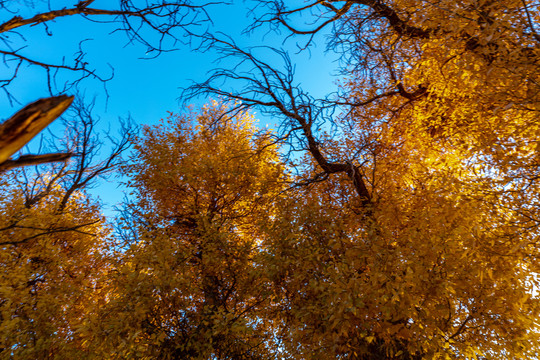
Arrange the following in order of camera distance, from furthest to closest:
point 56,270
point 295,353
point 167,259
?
point 56,270
point 167,259
point 295,353

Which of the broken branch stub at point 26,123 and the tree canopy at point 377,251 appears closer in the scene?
the broken branch stub at point 26,123

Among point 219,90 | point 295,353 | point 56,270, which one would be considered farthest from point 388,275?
point 56,270

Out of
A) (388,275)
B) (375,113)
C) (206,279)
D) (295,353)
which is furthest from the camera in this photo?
(375,113)

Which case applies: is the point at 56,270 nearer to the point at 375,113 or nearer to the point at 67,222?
the point at 67,222

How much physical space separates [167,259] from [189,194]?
4768 millimetres

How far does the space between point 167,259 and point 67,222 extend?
748 cm

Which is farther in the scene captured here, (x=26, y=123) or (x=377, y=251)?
(x=377, y=251)

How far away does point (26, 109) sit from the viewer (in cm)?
185

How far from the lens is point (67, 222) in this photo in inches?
457

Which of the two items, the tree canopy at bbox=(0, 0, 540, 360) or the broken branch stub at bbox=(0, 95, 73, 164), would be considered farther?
the tree canopy at bbox=(0, 0, 540, 360)

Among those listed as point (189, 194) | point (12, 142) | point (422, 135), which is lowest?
point (12, 142)

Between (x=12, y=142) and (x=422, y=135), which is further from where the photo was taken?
(x=422, y=135)

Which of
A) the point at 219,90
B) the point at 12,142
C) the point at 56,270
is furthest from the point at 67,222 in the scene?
the point at 12,142

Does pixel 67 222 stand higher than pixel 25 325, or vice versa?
pixel 67 222
